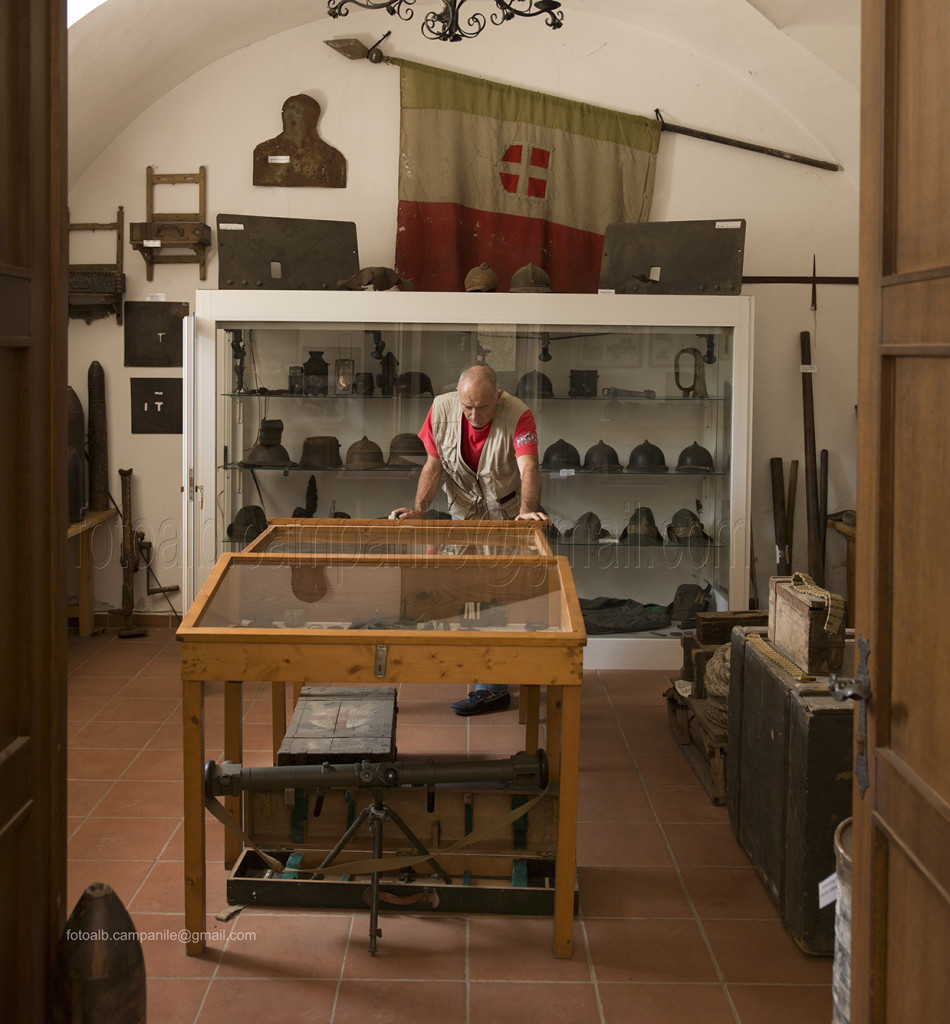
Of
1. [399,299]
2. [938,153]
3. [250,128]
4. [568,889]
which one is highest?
[250,128]

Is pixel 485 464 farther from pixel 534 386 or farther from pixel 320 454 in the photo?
pixel 320 454

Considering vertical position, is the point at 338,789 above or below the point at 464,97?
below

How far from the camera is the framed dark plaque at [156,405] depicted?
20.8ft

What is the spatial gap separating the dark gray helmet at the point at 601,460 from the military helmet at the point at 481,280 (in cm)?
110

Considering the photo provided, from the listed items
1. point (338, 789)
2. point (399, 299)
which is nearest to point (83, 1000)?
point (338, 789)

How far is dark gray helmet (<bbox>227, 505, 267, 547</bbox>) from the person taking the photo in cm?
573

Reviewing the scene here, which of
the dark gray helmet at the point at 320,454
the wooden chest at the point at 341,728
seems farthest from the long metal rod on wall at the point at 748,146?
the wooden chest at the point at 341,728

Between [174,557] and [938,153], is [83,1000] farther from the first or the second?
[174,557]

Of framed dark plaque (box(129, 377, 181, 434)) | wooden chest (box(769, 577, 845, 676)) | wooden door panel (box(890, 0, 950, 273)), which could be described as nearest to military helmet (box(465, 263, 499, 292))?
framed dark plaque (box(129, 377, 181, 434))

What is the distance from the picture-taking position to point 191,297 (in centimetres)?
629

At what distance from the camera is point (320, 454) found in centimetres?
584

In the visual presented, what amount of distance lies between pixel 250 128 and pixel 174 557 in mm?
2738

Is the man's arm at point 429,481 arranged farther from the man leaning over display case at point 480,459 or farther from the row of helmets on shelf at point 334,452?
the row of helmets on shelf at point 334,452

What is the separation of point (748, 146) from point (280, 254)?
2931 millimetres
